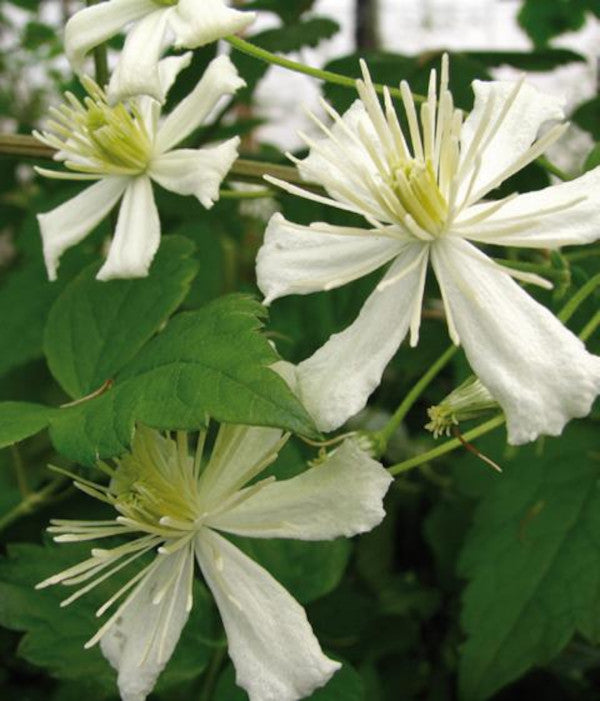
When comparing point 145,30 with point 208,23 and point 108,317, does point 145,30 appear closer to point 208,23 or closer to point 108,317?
point 208,23

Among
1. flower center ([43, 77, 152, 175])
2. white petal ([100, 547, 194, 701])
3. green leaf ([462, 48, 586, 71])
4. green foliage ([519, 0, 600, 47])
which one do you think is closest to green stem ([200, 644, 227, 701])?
white petal ([100, 547, 194, 701])

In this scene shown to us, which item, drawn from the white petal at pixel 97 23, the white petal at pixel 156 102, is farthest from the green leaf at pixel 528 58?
the white petal at pixel 97 23

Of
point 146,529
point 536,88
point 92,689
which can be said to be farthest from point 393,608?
point 536,88

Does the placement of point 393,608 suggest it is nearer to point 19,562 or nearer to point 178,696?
point 178,696

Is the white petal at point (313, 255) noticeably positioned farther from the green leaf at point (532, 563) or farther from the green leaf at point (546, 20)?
the green leaf at point (546, 20)

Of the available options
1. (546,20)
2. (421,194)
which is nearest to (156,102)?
(421,194)

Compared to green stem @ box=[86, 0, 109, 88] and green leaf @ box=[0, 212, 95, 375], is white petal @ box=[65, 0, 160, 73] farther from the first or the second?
green leaf @ box=[0, 212, 95, 375]
